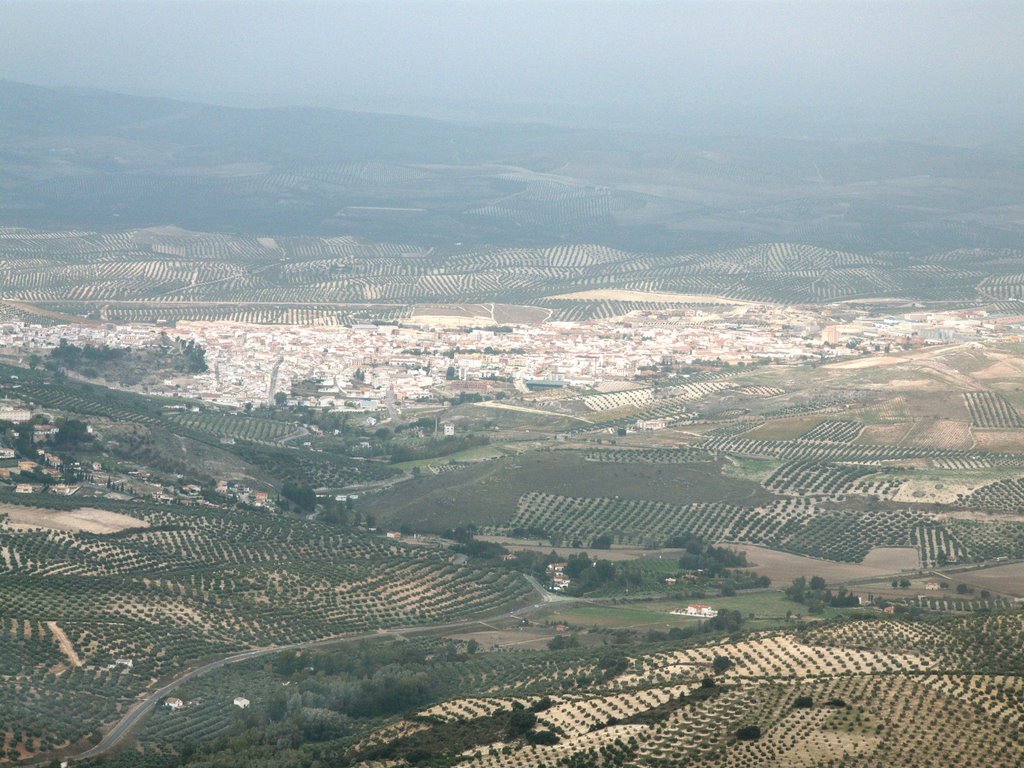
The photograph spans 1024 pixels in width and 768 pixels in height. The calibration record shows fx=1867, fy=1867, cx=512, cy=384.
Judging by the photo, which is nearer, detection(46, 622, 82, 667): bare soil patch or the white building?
detection(46, 622, 82, 667): bare soil patch

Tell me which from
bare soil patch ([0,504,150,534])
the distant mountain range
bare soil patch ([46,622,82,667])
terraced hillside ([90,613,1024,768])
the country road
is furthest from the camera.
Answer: the distant mountain range

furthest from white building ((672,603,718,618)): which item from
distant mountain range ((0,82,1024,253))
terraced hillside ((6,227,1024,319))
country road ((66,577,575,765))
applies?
distant mountain range ((0,82,1024,253))

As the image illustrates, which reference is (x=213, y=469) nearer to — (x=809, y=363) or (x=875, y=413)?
(x=875, y=413)

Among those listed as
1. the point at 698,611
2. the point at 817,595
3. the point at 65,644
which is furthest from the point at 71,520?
the point at 817,595

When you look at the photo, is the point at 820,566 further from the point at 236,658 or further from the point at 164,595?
the point at 164,595

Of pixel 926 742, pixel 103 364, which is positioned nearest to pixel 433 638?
pixel 926 742

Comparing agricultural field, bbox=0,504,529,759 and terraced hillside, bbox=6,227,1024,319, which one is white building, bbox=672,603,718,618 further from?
terraced hillside, bbox=6,227,1024,319

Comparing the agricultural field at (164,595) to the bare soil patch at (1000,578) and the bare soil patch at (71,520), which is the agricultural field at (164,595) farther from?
the bare soil patch at (1000,578)

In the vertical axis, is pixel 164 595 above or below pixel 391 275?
above
